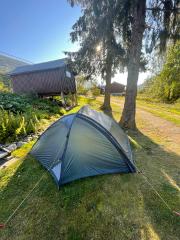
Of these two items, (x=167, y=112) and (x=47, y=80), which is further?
(x=47, y=80)

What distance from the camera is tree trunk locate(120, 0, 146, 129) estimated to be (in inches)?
252

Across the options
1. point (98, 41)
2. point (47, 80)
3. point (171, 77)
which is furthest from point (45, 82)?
point (171, 77)

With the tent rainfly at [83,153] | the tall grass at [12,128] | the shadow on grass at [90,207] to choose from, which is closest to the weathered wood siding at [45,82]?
the tall grass at [12,128]

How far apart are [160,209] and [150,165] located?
1.59 m

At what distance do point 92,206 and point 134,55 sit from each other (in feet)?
19.5

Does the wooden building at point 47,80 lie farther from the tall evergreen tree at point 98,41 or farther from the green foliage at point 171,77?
the green foliage at point 171,77

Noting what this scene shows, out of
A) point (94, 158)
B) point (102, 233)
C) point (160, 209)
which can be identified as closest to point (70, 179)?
point (94, 158)

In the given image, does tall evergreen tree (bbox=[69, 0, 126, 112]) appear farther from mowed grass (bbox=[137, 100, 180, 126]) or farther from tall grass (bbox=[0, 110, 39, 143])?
tall grass (bbox=[0, 110, 39, 143])

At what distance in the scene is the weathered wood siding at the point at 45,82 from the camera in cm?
1466

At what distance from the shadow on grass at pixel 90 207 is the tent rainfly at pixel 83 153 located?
20 cm

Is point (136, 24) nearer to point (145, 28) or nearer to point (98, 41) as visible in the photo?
point (145, 28)

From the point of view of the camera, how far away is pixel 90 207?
9.55ft

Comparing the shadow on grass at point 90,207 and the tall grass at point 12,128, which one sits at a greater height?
the tall grass at point 12,128

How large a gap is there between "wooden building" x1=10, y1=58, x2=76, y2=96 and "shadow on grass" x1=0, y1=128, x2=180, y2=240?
11712 mm
